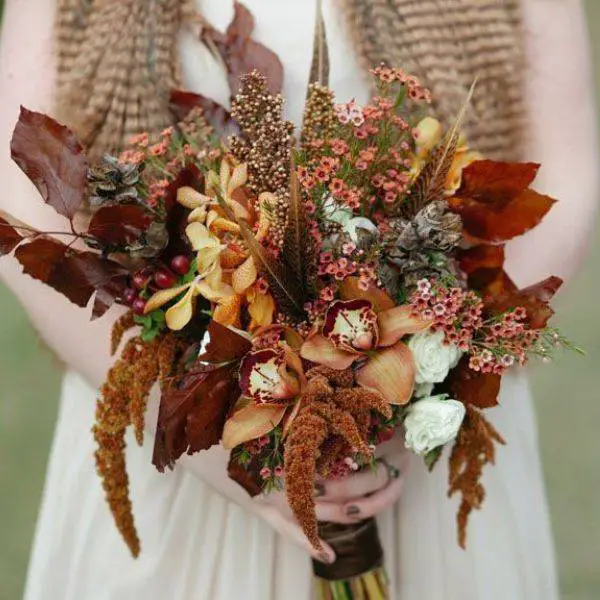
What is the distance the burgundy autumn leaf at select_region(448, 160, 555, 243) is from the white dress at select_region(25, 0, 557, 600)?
0.82ft

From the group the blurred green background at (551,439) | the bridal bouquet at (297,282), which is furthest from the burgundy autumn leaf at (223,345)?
the blurred green background at (551,439)

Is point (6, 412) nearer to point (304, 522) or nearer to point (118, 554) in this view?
point (118, 554)

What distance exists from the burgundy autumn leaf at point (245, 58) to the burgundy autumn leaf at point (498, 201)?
0.84ft

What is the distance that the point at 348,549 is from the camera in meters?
0.97

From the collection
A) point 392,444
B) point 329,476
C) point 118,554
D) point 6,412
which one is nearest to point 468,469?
point 392,444

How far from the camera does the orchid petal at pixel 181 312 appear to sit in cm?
75

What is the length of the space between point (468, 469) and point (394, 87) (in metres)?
0.46

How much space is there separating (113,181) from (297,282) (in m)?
0.19

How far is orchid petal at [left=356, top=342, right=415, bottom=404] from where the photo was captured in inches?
28.4

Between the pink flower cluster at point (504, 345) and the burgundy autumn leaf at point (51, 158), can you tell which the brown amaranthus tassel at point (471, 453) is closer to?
the pink flower cluster at point (504, 345)

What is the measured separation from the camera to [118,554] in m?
1.14

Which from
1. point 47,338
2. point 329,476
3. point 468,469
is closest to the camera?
point 329,476

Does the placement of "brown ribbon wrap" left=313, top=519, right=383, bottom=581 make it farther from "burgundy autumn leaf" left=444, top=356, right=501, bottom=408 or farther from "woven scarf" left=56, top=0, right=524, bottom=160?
"woven scarf" left=56, top=0, right=524, bottom=160

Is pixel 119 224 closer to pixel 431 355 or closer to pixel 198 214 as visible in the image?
pixel 198 214
